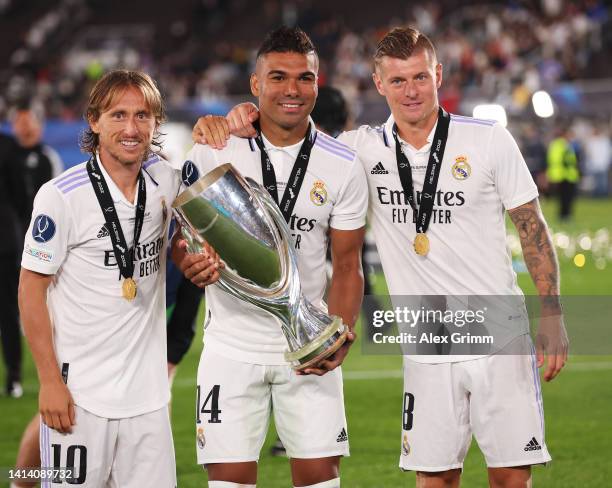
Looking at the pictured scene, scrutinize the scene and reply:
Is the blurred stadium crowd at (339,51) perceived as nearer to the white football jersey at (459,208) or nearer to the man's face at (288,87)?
the white football jersey at (459,208)

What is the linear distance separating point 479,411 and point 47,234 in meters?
1.93

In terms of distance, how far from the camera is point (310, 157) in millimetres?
4602

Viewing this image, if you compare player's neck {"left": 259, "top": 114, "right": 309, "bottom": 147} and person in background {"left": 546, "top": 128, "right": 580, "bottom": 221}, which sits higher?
person in background {"left": 546, "top": 128, "right": 580, "bottom": 221}

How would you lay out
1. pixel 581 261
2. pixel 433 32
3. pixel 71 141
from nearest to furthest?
→ pixel 581 261
pixel 71 141
pixel 433 32

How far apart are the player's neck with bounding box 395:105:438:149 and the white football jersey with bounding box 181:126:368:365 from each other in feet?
0.83

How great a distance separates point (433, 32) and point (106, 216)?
26.7 meters

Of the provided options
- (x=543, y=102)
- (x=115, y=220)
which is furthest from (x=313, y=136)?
(x=543, y=102)

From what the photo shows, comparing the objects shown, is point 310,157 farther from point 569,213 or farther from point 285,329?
point 569,213

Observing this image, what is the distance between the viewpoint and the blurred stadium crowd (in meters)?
25.1

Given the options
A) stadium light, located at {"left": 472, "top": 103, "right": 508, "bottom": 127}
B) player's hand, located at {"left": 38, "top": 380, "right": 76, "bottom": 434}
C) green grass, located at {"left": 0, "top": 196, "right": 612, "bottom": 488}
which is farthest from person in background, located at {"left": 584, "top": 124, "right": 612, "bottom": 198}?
player's hand, located at {"left": 38, "top": 380, "right": 76, "bottom": 434}

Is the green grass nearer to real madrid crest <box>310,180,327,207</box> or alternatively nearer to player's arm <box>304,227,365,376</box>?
player's arm <box>304,227,365,376</box>

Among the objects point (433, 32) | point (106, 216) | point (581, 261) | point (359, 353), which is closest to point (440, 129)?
point (106, 216)

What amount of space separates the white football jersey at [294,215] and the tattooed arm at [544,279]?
0.70 meters

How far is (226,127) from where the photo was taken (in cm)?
471
